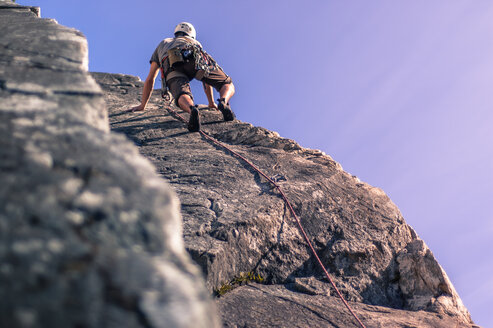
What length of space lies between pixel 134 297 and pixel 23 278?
149 millimetres

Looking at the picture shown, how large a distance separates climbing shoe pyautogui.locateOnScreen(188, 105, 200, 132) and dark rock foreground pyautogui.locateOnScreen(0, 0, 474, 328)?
0.27m

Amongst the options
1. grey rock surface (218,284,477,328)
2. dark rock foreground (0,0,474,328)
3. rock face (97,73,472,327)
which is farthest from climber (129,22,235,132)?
grey rock surface (218,284,477,328)

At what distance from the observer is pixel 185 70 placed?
486cm

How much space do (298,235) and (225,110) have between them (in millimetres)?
2207

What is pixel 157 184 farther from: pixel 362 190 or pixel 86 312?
pixel 362 190

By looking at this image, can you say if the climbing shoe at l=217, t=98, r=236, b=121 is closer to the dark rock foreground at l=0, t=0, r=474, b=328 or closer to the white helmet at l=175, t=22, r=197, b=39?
the dark rock foreground at l=0, t=0, r=474, b=328

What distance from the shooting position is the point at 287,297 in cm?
240

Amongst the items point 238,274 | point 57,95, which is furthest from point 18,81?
point 238,274

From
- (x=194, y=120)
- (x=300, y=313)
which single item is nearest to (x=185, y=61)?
(x=194, y=120)

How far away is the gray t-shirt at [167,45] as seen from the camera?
15.5 feet

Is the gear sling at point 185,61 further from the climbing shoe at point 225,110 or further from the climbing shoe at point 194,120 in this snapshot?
the climbing shoe at point 194,120

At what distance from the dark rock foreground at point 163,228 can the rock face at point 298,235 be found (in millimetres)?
11

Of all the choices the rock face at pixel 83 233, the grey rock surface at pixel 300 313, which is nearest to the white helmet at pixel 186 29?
the grey rock surface at pixel 300 313

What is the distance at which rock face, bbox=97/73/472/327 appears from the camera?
8.07ft
